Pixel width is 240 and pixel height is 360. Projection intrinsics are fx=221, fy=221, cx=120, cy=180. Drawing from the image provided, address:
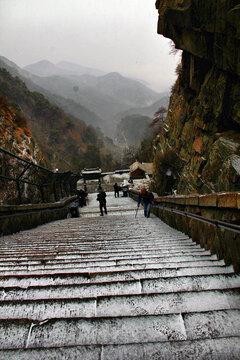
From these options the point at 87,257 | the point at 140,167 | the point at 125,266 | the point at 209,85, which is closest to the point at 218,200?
the point at 125,266

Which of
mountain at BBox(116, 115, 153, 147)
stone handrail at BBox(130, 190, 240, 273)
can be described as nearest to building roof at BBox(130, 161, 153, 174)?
stone handrail at BBox(130, 190, 240, 273)

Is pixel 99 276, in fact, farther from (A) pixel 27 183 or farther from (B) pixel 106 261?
(A) pixel 27 183

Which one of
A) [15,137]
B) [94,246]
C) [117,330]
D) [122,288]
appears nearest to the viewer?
[117,330]

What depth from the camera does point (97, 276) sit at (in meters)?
2.21

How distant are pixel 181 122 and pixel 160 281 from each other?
927 inches

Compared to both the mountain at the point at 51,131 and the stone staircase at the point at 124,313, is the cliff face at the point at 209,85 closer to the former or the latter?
the stone staircase at the point at 124,313

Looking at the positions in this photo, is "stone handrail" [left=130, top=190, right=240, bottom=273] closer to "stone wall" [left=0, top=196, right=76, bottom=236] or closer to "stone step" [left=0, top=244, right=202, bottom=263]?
"stone step" [left=0, top=244, right=202, bottom=263]

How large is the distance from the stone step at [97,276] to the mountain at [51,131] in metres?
68.9

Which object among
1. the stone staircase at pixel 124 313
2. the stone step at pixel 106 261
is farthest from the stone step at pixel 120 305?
the stone step at pixel 106 261

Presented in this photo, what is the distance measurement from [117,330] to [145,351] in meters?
0.23

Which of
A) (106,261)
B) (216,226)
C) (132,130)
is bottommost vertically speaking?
(106,261)

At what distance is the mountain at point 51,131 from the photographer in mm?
72812

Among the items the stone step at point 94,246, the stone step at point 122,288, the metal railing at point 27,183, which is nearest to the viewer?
the stone step at point 122,288

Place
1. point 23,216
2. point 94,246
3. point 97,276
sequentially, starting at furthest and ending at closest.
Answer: point 23,216, point 94,246, point 97,276
